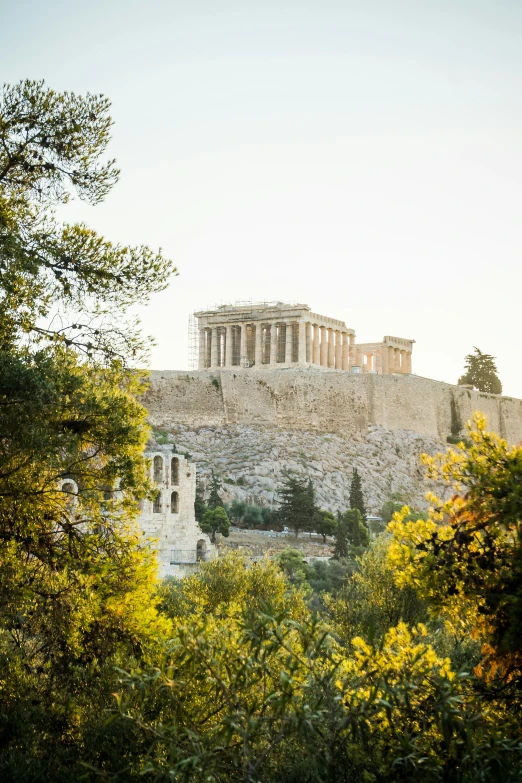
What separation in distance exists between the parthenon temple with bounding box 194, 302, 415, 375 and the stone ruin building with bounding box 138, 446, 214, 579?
83.7 feet

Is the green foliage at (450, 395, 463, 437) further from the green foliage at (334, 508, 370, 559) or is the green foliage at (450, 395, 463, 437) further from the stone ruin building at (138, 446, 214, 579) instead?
the stone ruin building at (138, 446, 214, 579)

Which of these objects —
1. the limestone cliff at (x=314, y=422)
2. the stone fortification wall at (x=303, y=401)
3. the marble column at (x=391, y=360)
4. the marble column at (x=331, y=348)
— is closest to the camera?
the limestone cliff at (x=314, y=422)

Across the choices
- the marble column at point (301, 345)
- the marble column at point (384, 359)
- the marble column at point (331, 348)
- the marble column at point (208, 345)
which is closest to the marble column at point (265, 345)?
the marble column at point (301, 345)

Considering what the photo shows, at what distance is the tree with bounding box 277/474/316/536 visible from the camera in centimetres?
3253

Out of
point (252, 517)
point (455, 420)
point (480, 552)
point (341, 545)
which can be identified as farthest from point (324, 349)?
point (480, 552)

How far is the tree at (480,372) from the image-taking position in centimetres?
5494

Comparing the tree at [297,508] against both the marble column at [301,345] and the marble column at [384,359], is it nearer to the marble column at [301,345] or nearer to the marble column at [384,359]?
the marble column at [301,345]

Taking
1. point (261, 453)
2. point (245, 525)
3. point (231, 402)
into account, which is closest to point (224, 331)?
point (231, 402)

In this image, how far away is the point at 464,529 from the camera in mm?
5172

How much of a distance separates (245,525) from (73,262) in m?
25.8

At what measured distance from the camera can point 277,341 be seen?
162 feet

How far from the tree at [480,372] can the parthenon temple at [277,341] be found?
5.28 m

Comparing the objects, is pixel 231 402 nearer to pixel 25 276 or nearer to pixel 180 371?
pixel 180 371

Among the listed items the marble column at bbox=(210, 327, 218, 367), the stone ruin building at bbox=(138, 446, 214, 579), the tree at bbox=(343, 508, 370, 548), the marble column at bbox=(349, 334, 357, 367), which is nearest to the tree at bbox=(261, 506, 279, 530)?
the tree at bbox=(343, 508, 370, 548)
